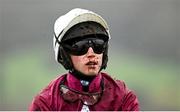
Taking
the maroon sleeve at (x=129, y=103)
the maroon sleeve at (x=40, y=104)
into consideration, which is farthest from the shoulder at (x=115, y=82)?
the maroon sleeve at (x=40, y=104)

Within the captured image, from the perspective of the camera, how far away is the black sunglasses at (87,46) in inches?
43.4

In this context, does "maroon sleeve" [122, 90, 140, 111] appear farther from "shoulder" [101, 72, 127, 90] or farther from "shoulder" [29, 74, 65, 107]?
"shoulder" [29, 74, 65, 107]

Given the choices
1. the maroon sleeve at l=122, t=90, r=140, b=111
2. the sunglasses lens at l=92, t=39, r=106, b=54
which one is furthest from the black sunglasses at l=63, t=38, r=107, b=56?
the maroon sleeve at l=122, t=90, r=140, b=111

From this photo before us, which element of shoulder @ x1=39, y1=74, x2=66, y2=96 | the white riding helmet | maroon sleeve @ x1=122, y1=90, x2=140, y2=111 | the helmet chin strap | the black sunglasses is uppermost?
the white riding helmet

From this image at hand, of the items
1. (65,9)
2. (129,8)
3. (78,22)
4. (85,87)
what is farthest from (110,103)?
(129,8)

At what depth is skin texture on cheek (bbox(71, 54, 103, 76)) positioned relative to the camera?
110cm

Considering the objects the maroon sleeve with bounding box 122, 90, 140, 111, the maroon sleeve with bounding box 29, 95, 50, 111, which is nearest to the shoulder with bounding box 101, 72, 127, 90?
the maroon sleeve with bounding box 122, 90, 140, 111

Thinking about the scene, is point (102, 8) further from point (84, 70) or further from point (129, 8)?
point (84, 70)

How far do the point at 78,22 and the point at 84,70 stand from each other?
0.11 metres

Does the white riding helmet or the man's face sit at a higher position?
the white riding helmet

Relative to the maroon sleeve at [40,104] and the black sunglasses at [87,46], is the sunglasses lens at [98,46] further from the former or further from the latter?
the maroon sleeve at [40,104]

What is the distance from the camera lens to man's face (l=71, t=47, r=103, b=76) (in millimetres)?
1097

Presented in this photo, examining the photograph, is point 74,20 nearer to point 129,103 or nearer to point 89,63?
point 89,63

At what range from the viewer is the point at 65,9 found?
9.18 ft
